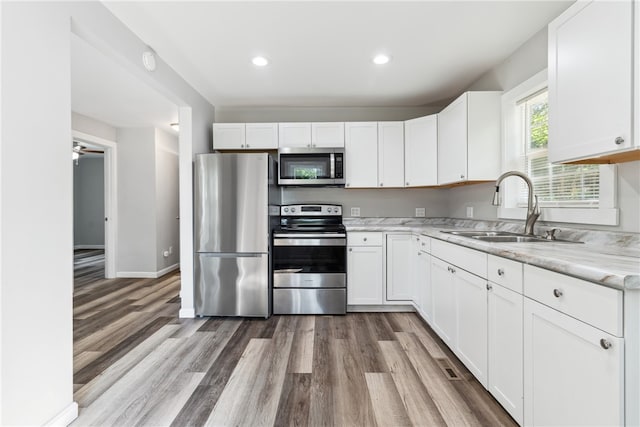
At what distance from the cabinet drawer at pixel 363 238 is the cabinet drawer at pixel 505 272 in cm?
152

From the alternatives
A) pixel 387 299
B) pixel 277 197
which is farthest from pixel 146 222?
pixel 387 299

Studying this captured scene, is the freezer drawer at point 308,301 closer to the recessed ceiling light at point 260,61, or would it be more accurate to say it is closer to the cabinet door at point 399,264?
the cabinet door at point 399,264

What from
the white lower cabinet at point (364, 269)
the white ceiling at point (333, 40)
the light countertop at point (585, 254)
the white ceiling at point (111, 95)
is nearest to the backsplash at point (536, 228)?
the light countertop at point (585, 254)

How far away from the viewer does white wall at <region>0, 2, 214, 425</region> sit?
3.93 feet

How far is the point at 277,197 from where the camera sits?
3377mm

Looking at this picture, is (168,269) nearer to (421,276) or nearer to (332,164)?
(332,164)

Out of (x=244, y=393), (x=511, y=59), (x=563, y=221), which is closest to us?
(x=244, y=393)

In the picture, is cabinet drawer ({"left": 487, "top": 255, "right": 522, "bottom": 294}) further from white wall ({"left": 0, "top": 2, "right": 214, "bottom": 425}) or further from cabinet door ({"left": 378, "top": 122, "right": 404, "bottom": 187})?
white wall ({"left": 0, "top": 2, "right": 214, "bottom": 425})

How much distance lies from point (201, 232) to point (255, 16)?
1.94 metres

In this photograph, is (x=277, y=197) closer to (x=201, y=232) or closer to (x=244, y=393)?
(x=201, y=232)

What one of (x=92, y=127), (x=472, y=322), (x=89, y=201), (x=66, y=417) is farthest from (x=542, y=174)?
(x=89, y=201)

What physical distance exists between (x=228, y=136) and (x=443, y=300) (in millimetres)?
2788

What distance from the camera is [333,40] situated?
2219 millimetres

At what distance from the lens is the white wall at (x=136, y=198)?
4566 mm
